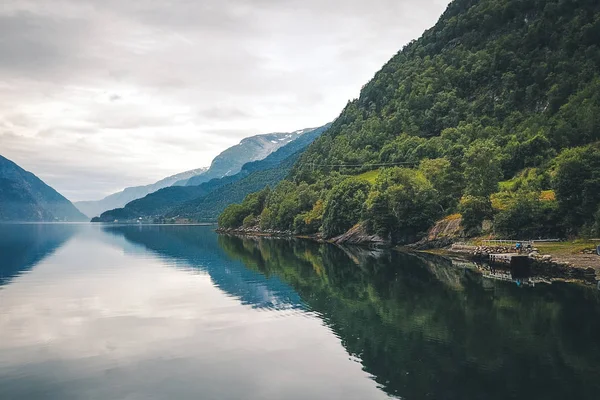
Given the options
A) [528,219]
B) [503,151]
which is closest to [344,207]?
[503,151]

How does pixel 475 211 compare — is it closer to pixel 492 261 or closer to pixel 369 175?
pixel 492 261

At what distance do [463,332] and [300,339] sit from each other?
41.0ft

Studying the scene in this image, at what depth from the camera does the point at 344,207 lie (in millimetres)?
147750

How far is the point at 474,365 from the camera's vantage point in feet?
95.0

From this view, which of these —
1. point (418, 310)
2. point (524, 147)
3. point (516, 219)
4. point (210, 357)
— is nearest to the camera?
point (210, 357)

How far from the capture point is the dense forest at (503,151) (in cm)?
8331

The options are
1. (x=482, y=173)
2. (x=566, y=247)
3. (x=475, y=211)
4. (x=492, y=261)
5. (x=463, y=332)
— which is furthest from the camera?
(x=482, y=173)

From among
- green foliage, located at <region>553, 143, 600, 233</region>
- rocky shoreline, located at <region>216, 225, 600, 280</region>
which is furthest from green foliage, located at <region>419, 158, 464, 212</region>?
green foliage, located at <region>553, 143, 600, 233</region>

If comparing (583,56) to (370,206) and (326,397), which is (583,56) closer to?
(370,206)

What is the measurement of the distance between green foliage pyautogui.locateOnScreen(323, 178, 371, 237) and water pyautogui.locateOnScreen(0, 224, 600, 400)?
78830 millimetres

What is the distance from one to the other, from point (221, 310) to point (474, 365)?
2637 centimetres

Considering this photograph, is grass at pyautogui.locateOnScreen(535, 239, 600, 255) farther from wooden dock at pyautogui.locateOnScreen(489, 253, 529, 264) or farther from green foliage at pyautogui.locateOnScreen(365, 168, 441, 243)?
green foliage at pyautogui.locateOnScreen(365, 168, 441, 243)

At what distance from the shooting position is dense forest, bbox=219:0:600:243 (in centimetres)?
8331

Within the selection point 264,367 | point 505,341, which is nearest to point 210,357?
point 264,367
